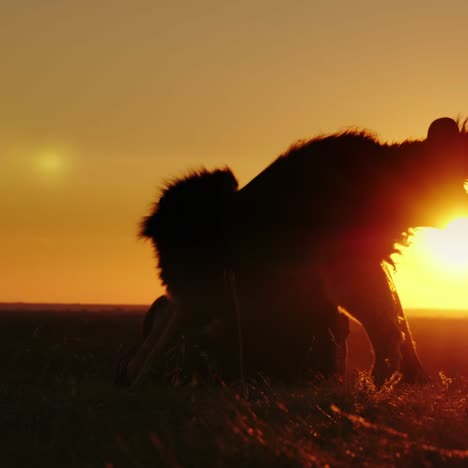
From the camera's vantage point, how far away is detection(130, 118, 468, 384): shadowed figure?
8.68m

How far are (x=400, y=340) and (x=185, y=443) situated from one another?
3.90 metres

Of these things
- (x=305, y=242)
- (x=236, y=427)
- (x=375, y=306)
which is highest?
(x=305, y=242)

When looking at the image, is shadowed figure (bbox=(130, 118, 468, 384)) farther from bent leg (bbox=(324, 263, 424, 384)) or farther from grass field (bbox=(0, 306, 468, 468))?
grass field (bbox=(0, 306, 468, 468))

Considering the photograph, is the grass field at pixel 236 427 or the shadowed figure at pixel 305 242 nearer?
the grass field at pixel 236 427

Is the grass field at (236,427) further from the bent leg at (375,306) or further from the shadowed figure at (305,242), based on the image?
the shadowed figure at (305,242)

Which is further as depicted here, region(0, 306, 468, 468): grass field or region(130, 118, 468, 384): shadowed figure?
region(130, 118, 468, 384): shadowed figure

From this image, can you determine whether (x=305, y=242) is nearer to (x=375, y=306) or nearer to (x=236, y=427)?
(x=375, y=306)

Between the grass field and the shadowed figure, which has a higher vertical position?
the shadowed figure

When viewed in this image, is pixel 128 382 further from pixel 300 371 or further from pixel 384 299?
pixel 384 299

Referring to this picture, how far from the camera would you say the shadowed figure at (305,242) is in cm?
868

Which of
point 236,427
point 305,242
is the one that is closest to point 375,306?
point 305,242

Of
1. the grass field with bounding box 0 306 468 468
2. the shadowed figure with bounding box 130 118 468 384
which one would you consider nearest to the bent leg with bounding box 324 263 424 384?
the shadowed figure with bounding box 130 118 468 384

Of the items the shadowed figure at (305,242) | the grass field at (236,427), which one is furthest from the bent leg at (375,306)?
the grass field at (236,427)

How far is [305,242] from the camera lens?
8.83 metres
